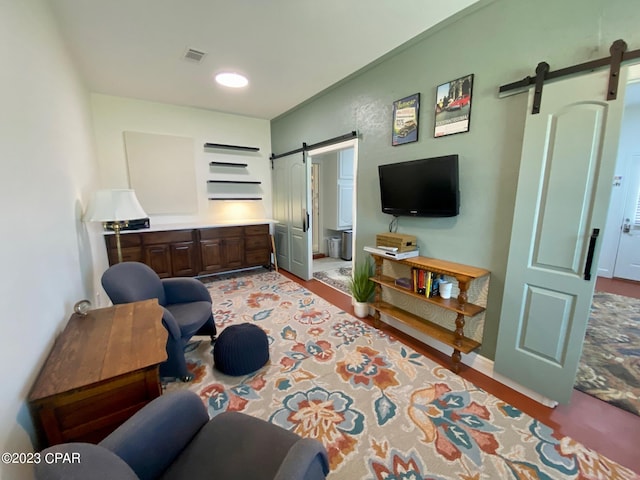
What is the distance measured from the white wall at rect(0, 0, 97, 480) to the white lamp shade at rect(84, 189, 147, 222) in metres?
0.12

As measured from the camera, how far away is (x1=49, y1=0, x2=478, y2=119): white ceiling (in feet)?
6.29

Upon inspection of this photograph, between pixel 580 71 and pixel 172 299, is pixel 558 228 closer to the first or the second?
pixel 580 71

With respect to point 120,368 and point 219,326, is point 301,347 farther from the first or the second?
point 120,368

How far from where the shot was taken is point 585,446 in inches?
59.1

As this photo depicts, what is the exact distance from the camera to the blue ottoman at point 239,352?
→ 6.74 ft

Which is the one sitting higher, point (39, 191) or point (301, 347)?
point (39, 191)

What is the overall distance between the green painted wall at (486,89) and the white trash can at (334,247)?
10.0 ft

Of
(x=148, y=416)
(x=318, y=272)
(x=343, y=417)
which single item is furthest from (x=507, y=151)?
(x=318, y=272)

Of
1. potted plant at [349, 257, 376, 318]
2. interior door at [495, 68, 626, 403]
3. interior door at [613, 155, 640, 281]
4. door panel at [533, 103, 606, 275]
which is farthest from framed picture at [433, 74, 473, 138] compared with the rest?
interior door at [613, 155, 640, 281]

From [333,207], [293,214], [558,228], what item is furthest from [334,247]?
[558,228]

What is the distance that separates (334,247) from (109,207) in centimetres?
437

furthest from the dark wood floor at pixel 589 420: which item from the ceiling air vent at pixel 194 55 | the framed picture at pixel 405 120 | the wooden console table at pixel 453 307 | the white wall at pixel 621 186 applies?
the ceiling air vent at pixel 194 55

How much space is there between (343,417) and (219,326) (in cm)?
172

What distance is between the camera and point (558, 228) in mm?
→ 1634
